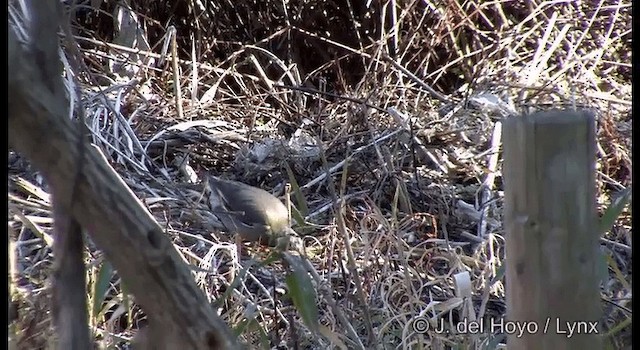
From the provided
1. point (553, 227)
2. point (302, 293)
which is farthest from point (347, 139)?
point (553, 227)

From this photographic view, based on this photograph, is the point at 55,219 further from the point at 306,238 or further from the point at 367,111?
the point at 367,111

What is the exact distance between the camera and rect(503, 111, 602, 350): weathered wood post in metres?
1.12

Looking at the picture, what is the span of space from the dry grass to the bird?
0.07m

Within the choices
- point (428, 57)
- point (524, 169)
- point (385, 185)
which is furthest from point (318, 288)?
point (428, 57)

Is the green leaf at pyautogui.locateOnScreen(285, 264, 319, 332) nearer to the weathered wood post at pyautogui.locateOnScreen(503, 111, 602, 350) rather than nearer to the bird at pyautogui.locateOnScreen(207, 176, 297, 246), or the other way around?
the weathered wood post at pyautogui.locateOnScreen(503, 111, 602, 350)

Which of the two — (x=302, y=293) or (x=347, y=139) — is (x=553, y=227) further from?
(x=347, y=139)

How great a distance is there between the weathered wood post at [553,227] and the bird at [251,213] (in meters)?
1.10

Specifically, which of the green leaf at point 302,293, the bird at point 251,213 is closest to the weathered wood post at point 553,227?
the green leaf at point 302,293

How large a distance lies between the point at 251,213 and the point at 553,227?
4.60 feet

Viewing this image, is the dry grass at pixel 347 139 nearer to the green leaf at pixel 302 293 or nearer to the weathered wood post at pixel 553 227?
the green leaf at pixel 302 293

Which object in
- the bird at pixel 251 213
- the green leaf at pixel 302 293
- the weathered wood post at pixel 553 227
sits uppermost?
the weathered wood post at pixel 553 227

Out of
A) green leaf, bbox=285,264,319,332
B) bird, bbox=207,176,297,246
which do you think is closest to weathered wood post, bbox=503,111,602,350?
green leaf, bbox=285,264,319,332

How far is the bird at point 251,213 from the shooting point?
2359 mm

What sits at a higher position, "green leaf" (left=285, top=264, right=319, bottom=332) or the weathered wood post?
the weathered wood post
